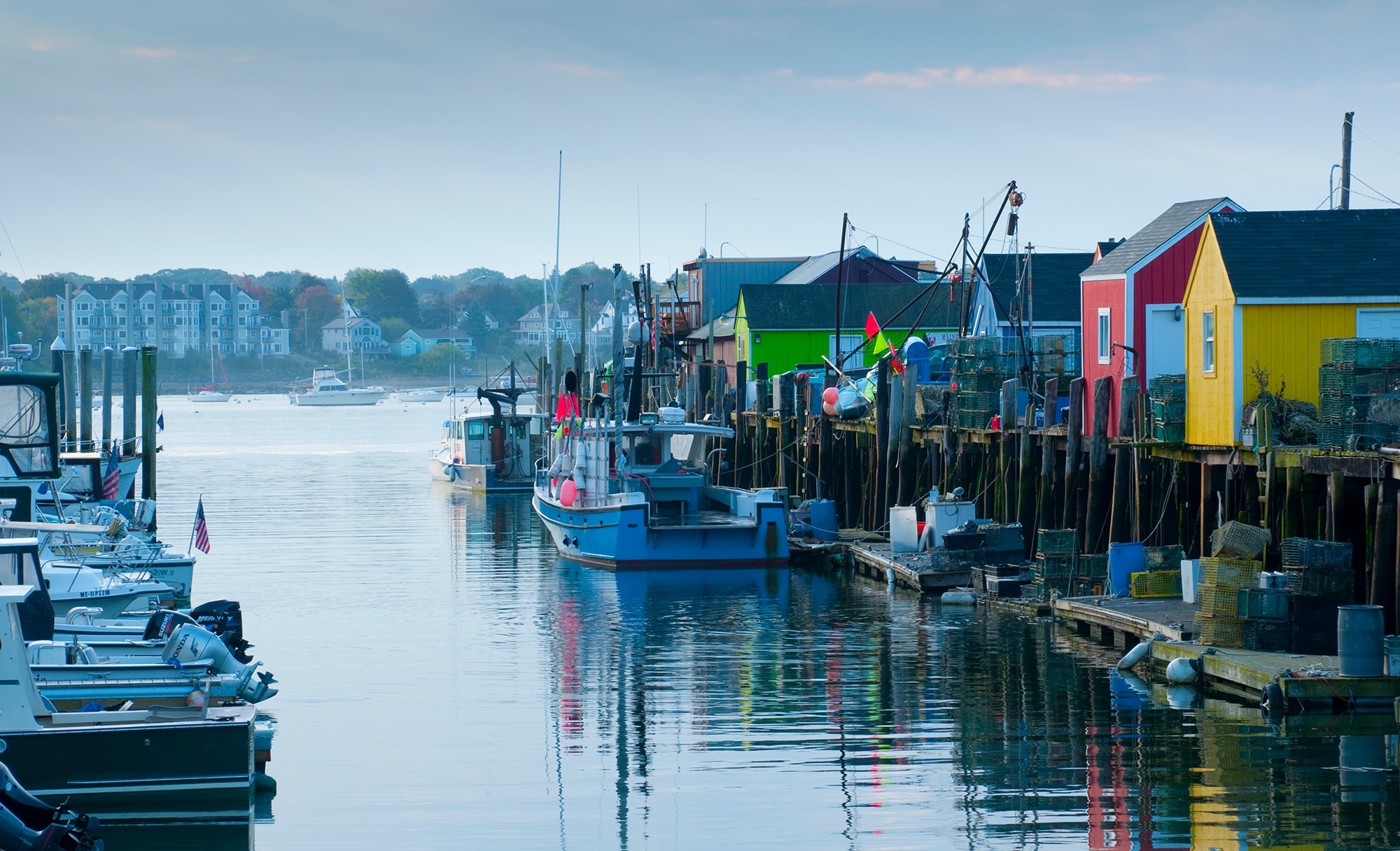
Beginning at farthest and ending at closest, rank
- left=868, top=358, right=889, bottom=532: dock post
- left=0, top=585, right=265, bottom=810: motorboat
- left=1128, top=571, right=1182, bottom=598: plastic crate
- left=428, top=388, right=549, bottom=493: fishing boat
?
left=428, top=388, right=549, bottom=493: fishing boat
left=868, top=358, right=889, bottom=532: dock post
left=1128, top=571, right=1182, bottom=598: plastic crate
left=0, top=585, right=265, bottom=810: motorboat

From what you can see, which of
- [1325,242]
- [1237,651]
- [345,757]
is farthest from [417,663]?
[1325,242]

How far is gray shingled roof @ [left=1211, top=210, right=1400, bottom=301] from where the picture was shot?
22.3 meters

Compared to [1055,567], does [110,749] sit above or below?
below

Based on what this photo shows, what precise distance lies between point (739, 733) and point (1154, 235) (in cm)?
1458

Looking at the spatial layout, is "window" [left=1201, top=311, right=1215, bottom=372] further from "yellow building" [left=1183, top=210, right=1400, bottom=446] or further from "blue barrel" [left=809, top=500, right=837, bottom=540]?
"blue barrel" [left=809, top=500, right=837, bottom=540]

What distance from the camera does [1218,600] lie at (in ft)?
60.8

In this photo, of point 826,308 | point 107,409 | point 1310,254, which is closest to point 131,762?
point 1310,254

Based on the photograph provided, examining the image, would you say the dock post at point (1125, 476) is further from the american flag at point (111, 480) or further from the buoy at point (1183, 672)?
the american flag at point (111, 480)

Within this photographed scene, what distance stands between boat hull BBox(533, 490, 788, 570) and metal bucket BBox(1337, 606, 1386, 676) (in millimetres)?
15944

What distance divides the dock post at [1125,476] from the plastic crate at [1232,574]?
16.9ft

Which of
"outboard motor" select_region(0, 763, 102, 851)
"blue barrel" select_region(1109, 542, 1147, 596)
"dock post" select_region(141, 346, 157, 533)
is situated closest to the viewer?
"outboard motor" select_region(0, 763, 102, 851)

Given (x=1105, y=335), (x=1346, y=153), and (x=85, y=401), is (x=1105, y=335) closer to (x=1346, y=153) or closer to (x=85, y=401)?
(x=1346, y=153)

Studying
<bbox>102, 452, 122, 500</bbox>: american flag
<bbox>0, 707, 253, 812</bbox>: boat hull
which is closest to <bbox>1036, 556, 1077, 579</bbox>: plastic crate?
<bbox>0, 707, 253, 812</bbox>: boat hull

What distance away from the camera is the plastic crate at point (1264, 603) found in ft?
59.5
